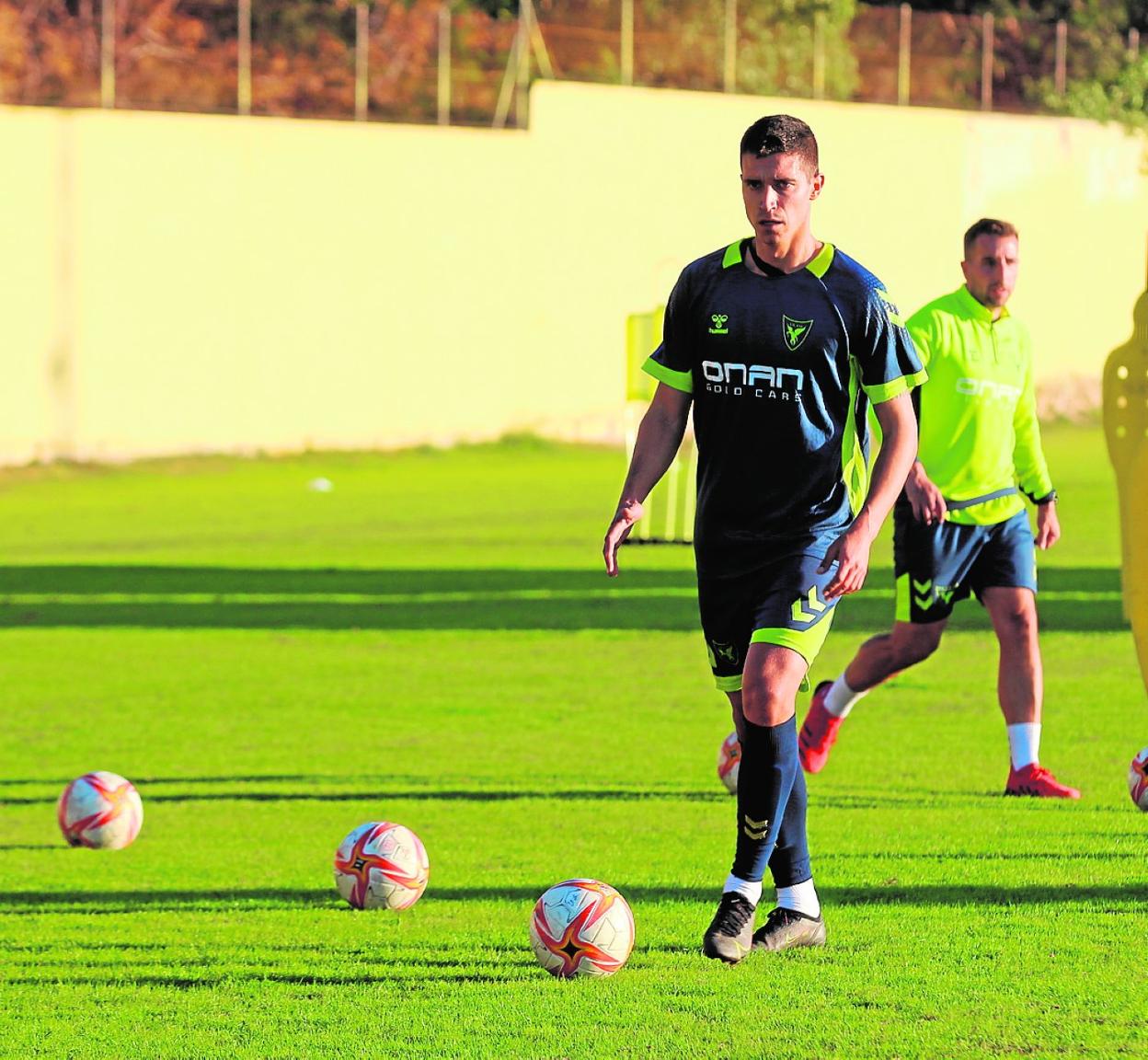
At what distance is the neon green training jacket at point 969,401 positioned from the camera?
29.6 feet

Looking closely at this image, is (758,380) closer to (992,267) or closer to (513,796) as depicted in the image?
(992,267)

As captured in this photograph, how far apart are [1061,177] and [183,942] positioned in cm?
3503

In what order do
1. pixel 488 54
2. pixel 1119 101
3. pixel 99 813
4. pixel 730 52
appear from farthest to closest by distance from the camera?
pixel 1119 101
pixel 730 52
pixel 488 54
pixel 99 813

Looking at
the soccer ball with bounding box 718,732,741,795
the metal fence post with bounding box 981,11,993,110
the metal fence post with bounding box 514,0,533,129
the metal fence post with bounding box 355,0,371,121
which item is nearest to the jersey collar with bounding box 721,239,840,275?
the soccer ball with bounding box 718,732,741,795

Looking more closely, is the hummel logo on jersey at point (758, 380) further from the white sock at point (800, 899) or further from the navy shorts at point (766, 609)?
the white sock at point (800, 899)

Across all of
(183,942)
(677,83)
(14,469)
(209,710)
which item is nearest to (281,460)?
(14,469)

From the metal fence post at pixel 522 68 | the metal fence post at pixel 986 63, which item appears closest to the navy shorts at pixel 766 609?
the metal fence post at pixel 522 68

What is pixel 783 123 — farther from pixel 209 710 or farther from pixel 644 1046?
pixel 209 710

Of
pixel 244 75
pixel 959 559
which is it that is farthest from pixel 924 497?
pixel 244 75

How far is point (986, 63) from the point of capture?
38.2m

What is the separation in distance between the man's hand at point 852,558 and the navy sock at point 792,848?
61 centimetres

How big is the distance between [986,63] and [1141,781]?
31.5 m

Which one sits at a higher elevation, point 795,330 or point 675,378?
point 795,330

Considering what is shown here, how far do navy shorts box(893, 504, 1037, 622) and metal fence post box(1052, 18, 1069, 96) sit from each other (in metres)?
32.1
